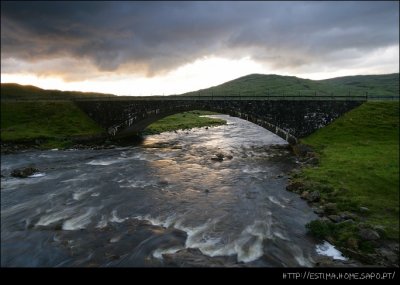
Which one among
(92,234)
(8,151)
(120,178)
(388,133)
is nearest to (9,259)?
(92,234)

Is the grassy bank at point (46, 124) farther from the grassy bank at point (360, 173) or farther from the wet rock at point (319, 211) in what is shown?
the wet rock at point (319, 211)

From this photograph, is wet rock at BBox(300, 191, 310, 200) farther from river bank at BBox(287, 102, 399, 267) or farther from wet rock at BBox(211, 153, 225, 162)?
wet rock at BBox(211, 153, 225, 162)

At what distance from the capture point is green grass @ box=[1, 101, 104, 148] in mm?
62344

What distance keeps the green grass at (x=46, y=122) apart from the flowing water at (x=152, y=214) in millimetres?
14388

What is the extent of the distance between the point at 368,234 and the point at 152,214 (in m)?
15.9

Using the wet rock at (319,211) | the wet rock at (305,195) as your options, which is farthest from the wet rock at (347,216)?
the wet rock at (305,195)

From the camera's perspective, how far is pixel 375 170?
108 ft

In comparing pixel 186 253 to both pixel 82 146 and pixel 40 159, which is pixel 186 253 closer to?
pixel 40 159

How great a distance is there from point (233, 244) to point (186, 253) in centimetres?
327

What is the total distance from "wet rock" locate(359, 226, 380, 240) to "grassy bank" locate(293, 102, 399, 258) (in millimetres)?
140

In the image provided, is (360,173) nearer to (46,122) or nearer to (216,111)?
(216,111)

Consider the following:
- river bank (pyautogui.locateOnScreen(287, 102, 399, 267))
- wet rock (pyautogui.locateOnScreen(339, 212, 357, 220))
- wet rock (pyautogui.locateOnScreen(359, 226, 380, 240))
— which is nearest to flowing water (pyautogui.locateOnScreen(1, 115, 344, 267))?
river bank (pyautogui.locateOnScreen(287, 102, 399, 267))

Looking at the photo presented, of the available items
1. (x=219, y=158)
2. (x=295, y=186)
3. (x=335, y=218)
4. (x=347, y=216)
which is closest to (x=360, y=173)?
(x=295, y=186)

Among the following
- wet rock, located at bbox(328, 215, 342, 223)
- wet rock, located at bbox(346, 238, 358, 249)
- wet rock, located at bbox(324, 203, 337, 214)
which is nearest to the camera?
wet rock, located at bbox(346, 238, 358, 249)
